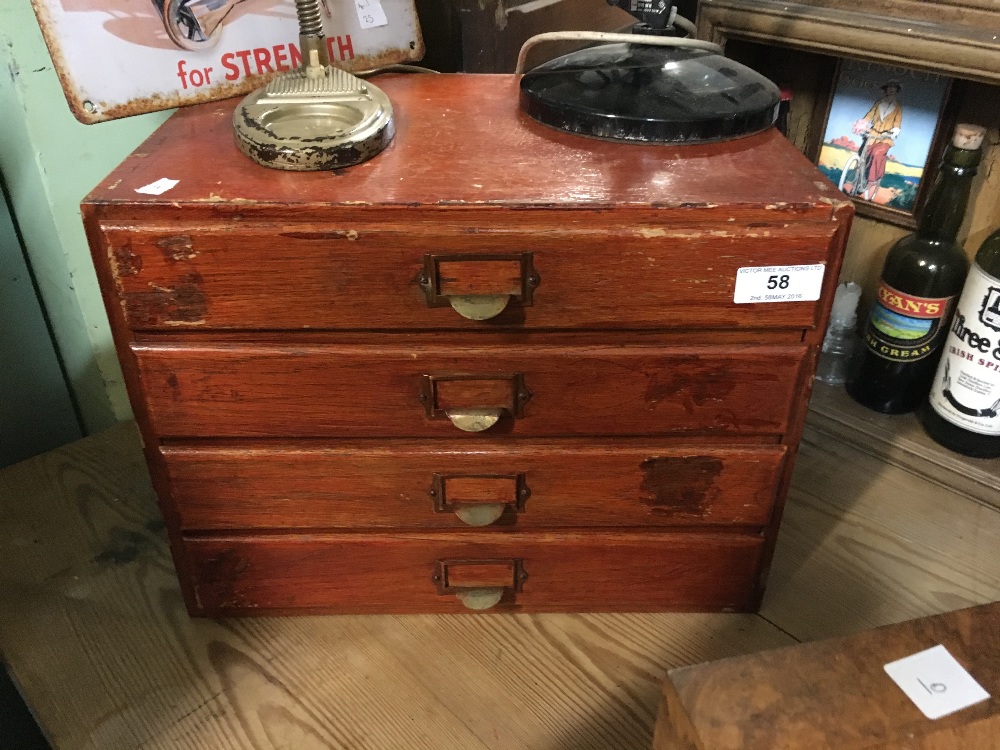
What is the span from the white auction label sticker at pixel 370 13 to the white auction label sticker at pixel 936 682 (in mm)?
750

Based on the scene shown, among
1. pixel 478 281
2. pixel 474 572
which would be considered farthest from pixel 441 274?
pixel 474 572

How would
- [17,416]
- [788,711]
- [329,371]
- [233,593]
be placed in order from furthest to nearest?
[17,416] → [233,593] → [329,371] → [788,711]

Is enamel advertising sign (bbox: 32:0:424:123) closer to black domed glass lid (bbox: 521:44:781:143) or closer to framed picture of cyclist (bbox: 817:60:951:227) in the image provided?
black domed glass lid (bbox: 521:44:781:143)

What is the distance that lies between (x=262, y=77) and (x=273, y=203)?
292 mm

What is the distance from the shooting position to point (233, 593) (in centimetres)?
77

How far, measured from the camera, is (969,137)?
2.67 feet

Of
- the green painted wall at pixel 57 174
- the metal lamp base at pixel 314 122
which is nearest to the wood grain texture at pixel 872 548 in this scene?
the metal lamp base at pixel 314 122

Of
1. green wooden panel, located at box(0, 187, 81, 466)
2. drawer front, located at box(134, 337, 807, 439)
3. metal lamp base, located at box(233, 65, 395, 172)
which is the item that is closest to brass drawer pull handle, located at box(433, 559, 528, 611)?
drawer front, located at box(134, 337, 807, 439)

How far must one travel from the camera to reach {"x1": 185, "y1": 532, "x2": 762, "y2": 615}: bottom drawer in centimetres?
74

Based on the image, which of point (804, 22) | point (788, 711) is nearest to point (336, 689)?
point (788, 711)

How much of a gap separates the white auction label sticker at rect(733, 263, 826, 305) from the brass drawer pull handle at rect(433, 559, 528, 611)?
330mm

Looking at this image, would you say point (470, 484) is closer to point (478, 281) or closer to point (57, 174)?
point (478, 281)

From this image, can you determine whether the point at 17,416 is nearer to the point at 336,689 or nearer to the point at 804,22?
the point at 336,689

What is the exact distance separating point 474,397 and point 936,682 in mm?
378
